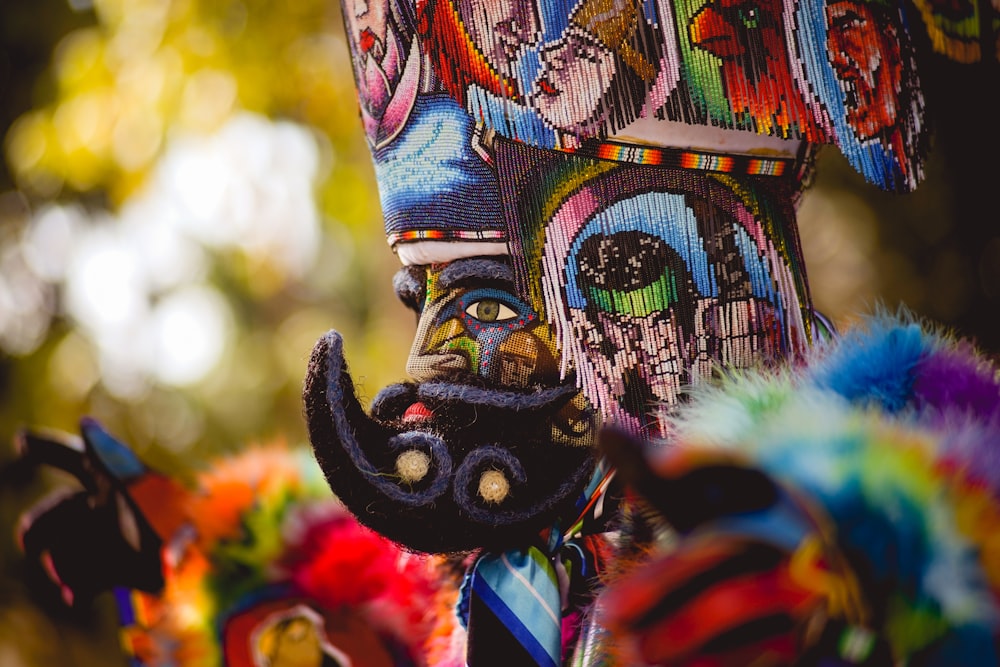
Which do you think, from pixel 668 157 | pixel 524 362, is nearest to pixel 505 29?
pixel 668 157

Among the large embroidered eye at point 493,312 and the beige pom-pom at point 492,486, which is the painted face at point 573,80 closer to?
the large embroidered eye at point 493,312

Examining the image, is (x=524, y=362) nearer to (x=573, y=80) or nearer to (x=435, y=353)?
(x=435, y=353)

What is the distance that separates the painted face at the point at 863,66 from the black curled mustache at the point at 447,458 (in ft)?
1.11

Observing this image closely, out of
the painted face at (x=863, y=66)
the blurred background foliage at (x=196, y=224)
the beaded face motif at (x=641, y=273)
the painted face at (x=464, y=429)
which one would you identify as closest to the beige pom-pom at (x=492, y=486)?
the painted face at (x=464, y=429)

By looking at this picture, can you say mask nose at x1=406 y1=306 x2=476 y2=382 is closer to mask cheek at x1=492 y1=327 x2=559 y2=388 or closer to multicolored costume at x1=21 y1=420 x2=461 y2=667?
mask cheek at x1=492 y1=327 x2=559 y2=388

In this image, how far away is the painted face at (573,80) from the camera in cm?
82

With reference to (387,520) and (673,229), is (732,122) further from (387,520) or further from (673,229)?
(387,520)

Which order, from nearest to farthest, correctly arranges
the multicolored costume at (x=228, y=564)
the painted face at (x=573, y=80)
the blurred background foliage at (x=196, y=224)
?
the painted face at (x=573, y=80) → the multicolored costume at (x=228, y=564) → the blurred background foliage at (x=196, y=224)

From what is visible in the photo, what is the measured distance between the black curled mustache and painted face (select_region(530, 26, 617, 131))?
0.24 m

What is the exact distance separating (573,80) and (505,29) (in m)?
0.07

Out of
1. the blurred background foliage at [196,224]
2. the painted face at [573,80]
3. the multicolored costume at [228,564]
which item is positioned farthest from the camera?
the blurred background foliage at [196,224]

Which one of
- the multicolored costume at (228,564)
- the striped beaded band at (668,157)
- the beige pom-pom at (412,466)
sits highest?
the striped beaded band at (668,157)

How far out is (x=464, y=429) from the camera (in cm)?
87

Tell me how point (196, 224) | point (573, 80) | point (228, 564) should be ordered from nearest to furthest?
point (573, 80) < point (228, 564) < point (196, 224)
